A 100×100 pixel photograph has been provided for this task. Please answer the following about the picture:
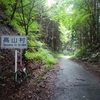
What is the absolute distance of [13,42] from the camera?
531 cm

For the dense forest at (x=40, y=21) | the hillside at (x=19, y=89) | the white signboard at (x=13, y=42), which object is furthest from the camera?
the dense forest at (x=40, y=21)

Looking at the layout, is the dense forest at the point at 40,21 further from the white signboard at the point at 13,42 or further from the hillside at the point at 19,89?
the white signboard at the point at 13,42

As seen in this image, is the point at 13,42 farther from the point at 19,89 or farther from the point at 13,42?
the point at 19,89

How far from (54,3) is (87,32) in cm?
1410

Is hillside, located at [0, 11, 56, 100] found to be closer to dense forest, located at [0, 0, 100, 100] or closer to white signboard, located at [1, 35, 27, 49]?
dense forest, located at [0, 0, 100, 100]

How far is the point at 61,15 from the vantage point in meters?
15.7

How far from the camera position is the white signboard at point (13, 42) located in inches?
206

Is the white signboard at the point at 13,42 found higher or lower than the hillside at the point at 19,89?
higher

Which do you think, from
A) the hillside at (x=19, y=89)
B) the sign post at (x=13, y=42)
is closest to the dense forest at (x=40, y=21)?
the hillside at (x=19, y=89)

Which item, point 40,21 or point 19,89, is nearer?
point 19,89

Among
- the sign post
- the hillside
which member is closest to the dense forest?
the hillside

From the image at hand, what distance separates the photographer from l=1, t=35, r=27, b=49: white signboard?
524cm

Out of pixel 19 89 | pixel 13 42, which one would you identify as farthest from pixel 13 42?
pixel 19 89

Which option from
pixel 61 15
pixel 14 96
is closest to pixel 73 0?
pixel 61 15
